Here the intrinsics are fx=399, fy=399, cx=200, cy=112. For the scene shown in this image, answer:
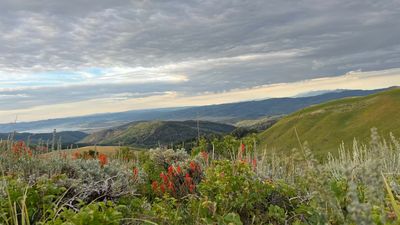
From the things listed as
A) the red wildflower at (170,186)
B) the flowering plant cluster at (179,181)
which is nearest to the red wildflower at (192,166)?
the flowering plant cluster at (179,181)

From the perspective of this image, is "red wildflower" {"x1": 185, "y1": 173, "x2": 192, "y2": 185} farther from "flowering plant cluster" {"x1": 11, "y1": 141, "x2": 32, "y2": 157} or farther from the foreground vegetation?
"flowering plant cluster" {"x1": 11, "y1": 141, "x2": 32, "y2": 157}

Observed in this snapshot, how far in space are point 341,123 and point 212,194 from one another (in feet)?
361

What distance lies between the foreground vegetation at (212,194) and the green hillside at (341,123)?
281 ft

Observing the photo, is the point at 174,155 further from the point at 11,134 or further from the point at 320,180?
the point at 320,180

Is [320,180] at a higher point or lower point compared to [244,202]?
higher

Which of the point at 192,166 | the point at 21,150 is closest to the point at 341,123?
the point at 192,166

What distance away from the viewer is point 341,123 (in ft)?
360

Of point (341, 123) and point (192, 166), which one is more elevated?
point (192, 166)

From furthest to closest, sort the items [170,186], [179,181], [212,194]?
[179,181], [170,186], [212,194]

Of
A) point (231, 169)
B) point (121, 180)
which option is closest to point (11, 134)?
point (121, 180)

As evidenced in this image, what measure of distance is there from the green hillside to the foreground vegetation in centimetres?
8575

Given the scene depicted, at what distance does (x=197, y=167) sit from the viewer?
10227 millimetres

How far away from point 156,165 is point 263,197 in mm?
7337

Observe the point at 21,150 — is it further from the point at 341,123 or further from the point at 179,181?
the point at 341,123
